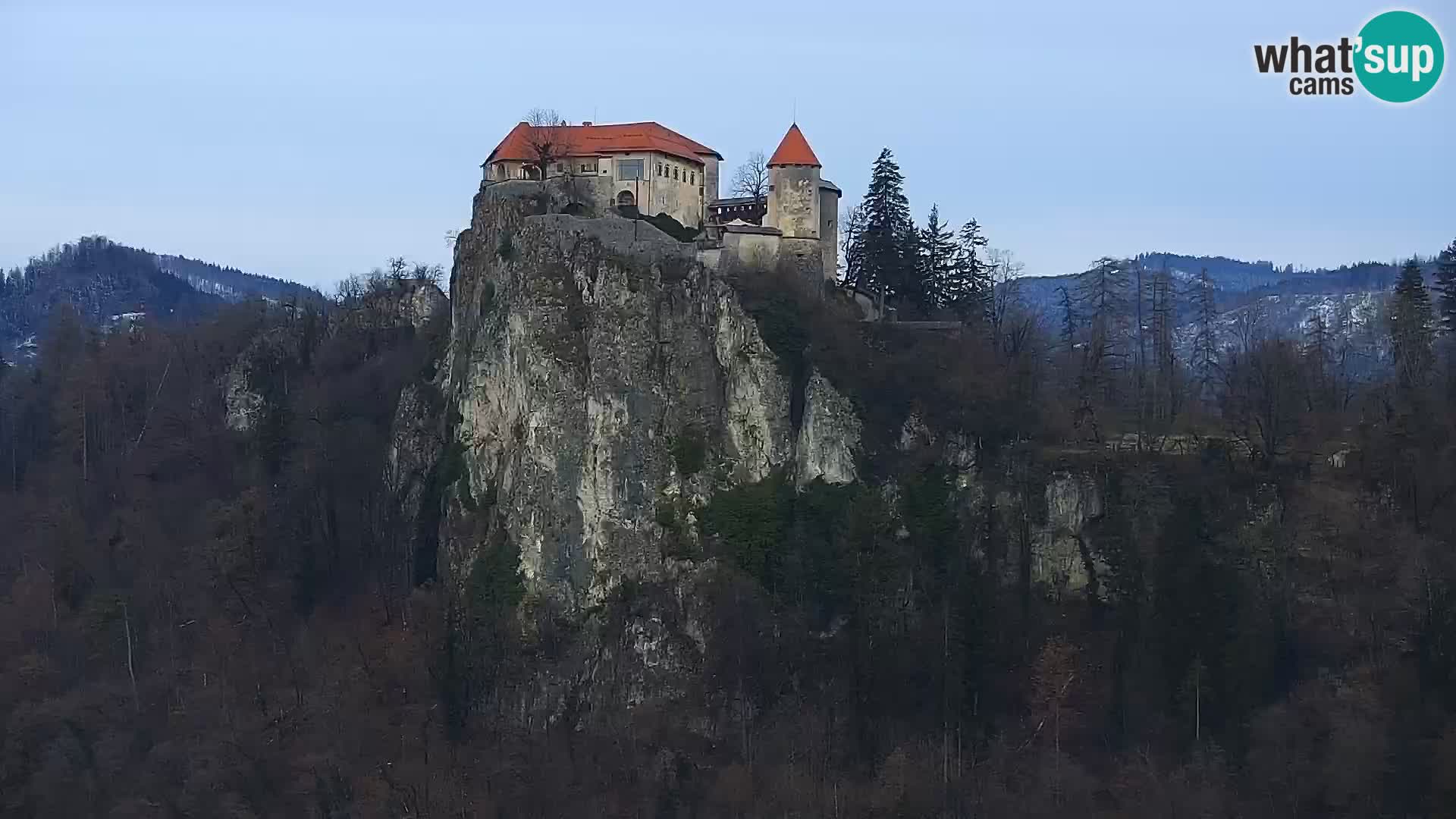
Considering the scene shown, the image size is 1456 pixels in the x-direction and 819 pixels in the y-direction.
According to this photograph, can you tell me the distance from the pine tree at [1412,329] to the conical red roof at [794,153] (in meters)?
21.4

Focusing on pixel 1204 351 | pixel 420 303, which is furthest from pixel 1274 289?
pixel 420 303

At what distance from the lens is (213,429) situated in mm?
75750

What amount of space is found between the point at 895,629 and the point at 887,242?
1392cm

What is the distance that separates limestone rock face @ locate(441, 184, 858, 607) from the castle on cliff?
2351 mm

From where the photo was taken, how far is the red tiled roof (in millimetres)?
62312

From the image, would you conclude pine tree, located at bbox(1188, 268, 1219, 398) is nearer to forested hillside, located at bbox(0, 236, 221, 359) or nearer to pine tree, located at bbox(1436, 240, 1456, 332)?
pine tree, located at bbox(1436, 240, 1456, 332)

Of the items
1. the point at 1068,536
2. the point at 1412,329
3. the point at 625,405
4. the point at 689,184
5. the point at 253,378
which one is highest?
the point at 689,184

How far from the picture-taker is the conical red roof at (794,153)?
201 ft

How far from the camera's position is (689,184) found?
63344 millimetres

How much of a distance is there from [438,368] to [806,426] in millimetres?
14635

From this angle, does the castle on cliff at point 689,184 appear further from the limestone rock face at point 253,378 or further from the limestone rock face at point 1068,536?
the limestone rock face at point 253,378

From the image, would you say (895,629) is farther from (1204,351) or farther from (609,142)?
(1204,351)

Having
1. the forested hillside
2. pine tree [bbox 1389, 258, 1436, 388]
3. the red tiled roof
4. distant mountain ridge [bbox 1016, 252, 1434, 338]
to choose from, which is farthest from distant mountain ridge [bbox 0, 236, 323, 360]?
pine tree [bbox 1389, 258, 1436, 388]

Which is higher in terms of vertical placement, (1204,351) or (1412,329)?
(1204,351)
